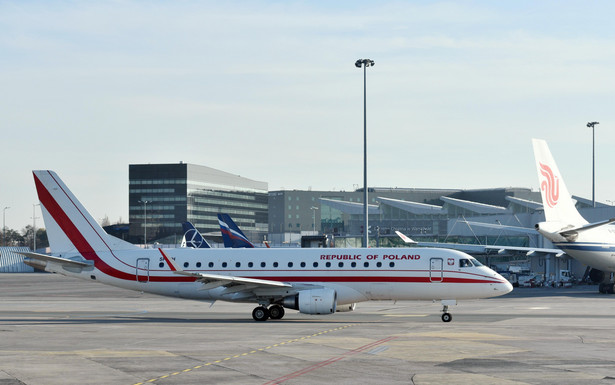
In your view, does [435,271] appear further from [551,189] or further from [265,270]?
[551,189]

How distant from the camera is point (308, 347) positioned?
2786 centimetres

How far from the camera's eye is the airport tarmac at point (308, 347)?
70.6 ft

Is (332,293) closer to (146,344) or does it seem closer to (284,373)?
(146,344)

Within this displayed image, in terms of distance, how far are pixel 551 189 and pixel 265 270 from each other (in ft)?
95.1

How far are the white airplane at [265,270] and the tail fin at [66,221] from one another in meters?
0.05

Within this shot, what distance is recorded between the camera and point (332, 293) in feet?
127

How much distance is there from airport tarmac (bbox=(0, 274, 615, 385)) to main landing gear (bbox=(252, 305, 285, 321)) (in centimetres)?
88

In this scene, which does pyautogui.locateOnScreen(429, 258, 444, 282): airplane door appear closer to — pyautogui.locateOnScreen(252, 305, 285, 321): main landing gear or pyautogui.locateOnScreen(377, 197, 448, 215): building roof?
pyautogui.locateOnScreen(252, 305, 285, 321): main landing gear

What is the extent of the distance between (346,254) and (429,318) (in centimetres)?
549

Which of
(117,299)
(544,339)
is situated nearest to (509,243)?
(117,299)

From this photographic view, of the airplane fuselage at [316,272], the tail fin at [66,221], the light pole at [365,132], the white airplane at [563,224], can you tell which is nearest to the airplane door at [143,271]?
the airplane fuselage at [316,272]

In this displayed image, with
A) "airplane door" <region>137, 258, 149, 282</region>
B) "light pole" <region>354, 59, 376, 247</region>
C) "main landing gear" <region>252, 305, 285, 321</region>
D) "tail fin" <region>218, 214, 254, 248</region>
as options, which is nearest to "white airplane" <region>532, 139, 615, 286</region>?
"light pole" <region>354, 59, 376, 247</region>

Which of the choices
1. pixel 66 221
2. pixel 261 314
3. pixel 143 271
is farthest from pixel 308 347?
pixel 66 221

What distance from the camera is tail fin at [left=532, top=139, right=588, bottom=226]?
197 feet
